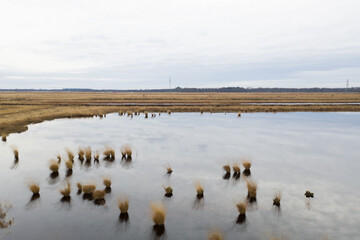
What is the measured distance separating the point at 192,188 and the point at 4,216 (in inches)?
343

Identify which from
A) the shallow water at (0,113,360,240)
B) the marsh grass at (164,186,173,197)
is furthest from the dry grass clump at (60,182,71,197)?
the marsh grass at (164,186,173,197)

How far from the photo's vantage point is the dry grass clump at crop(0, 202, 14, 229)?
10531 mm

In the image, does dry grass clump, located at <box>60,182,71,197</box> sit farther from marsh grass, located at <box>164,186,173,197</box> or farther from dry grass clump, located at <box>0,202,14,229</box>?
marsh grass, located at <box>164,186,173,197</box>

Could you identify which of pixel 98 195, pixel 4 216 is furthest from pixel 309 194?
pixel 4 216

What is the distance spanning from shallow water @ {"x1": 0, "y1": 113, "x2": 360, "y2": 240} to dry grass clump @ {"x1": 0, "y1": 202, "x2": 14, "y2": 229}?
1.21 feet

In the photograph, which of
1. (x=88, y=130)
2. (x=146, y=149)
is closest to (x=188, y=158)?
(x=146, y=149)

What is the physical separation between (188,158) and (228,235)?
11.4 meters

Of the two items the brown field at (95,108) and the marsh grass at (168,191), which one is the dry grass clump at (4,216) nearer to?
the marsh grass at (168,191)

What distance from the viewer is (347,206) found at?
1250 cm

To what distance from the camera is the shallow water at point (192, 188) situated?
413 inches

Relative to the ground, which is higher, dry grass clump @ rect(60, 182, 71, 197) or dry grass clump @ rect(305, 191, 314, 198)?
dry grass clump @ rect(60, 182, 71, 197)

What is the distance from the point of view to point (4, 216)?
1120 centimetres

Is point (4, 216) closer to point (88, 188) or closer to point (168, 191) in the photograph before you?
point (88, 188)

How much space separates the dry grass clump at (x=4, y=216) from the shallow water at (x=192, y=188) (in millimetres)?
369
